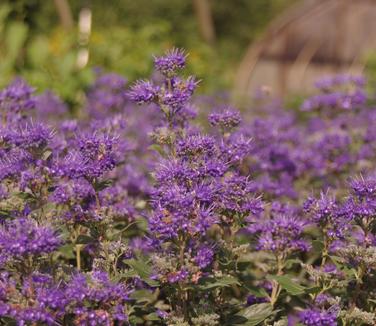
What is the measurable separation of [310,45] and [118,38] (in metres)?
4.38

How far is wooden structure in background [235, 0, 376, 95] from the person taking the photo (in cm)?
1516

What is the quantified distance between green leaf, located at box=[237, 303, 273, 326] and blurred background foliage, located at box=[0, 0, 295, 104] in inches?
189

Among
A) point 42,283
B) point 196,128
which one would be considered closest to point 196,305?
point 42,283

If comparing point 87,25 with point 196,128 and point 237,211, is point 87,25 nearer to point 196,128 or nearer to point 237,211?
point 196,128

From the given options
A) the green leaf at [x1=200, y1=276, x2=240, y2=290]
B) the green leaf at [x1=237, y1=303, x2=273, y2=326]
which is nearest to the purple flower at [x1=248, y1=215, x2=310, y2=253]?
the green leaf at [x1=237, y1=303, x2=273, y2=326]

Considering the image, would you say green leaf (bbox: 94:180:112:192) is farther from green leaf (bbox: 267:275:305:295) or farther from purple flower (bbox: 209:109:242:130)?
green leaf (bbox: 267:275:305:295)

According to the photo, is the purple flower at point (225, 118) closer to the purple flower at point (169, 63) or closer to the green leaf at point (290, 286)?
the purple flower at point (169, 63)

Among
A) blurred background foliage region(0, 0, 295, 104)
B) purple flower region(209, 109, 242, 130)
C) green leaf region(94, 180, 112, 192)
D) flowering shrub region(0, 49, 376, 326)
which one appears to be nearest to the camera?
flowering shrub region(0, 49, 376, 326)

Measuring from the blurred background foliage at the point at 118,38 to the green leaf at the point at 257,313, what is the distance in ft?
15.8

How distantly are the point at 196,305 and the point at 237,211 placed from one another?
1.65 feet

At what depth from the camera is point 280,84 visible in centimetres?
1564

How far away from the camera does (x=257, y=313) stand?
3.73 meters

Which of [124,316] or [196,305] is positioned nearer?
[124,316]

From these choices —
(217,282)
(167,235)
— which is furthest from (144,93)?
(217,282)
